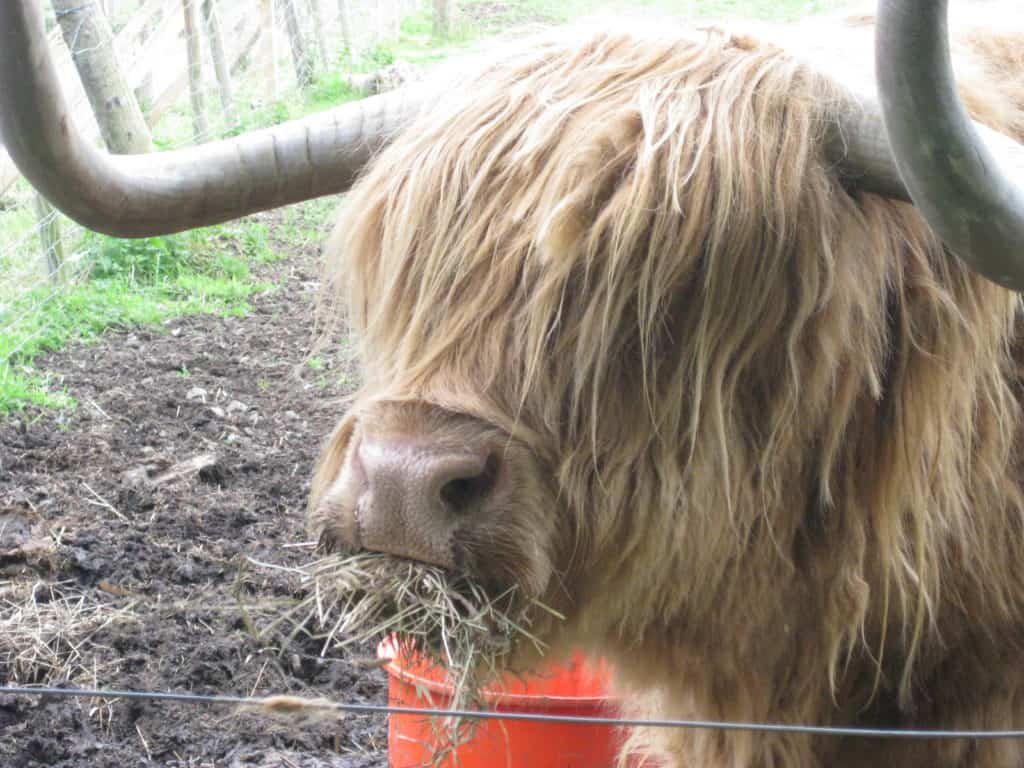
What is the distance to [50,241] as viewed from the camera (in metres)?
6.30

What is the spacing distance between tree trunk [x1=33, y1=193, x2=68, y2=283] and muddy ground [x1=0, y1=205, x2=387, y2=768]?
2.42 ft

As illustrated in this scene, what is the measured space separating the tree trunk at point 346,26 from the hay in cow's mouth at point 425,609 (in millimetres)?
9947

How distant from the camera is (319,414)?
535cm

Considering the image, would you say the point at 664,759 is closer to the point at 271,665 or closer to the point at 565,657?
the point at 565,657

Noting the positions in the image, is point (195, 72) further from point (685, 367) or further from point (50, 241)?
point (685, 367)

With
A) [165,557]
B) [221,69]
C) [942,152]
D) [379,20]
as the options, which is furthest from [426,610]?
[379,20]

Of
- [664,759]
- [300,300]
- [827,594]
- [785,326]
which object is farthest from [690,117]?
[300,300]

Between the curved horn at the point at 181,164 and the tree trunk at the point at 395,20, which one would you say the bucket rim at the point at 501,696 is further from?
the tree trunk at the point at 395,20

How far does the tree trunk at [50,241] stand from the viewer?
620cm

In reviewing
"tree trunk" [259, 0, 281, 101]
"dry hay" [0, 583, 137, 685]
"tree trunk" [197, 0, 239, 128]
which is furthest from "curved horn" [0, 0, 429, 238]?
"tree trunk" [259, 0, 281, 101]

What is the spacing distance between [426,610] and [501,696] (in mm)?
836

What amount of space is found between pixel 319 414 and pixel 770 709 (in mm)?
3340

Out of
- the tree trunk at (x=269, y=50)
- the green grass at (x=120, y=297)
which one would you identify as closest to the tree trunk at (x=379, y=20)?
the tree trunk at (x=269, y=50)

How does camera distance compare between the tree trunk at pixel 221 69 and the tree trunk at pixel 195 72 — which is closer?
the tree trunk at pixel 195 72
